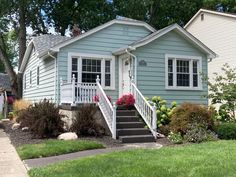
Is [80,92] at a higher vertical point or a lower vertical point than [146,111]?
higher

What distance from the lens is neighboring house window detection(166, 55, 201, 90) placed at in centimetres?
1802

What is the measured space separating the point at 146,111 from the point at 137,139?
1.70 m

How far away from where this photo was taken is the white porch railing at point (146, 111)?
13359 mm

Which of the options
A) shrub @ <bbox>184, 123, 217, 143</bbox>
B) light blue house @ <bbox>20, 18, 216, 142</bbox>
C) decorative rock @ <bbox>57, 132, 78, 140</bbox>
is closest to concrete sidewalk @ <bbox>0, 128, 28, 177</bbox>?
decorative rock @ <bbox>57, 132, 78, 140</bbox>

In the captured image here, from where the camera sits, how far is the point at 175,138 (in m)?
12.4

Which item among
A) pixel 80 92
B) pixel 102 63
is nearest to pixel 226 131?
pixel 80 92

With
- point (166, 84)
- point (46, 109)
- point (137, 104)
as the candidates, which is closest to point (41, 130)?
point (46, 109)

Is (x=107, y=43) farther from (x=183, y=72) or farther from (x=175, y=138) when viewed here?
(x=175, y=138)

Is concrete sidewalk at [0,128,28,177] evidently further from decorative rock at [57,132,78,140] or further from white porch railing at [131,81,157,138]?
white porch railing at [131,81,157,138]

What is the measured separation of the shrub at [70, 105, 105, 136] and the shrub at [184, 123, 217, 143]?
3.26 metres

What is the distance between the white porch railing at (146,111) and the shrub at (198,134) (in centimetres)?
132

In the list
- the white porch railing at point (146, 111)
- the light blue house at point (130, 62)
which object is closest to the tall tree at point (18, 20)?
the light blue house at point (130, 62)

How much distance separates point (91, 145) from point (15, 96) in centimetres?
2087

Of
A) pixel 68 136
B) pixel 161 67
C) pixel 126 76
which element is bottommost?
pixel 68 136
